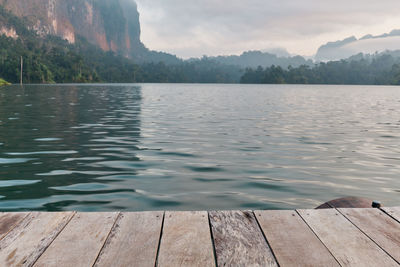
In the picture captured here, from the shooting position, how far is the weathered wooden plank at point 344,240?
2961 mm

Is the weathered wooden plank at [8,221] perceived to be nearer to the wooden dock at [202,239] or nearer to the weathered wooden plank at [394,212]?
the wooden dock at [202,239]

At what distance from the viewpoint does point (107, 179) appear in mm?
8023

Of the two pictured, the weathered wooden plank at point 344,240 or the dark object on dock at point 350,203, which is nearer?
the weathered wooden plank at point 344,240

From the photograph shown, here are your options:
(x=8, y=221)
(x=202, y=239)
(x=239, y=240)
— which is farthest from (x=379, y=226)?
(x=8, y=221)

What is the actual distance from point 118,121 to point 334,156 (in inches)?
490

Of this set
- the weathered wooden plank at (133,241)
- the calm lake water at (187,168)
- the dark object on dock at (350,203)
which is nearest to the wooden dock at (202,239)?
the weathered wooden plank at (133,241)

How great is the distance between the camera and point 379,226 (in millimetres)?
3688

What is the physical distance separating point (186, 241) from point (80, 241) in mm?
A: 984

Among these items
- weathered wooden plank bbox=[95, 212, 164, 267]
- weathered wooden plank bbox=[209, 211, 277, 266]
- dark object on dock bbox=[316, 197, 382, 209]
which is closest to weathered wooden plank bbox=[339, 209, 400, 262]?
dark object on dock bbox=[316, 197, 382, 209]

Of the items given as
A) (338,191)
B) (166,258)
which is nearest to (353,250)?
(166,258)

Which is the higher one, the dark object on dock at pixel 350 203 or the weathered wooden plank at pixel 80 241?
the weathered wooden plank at pixel 80 241

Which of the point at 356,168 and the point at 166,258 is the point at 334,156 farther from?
the point at 166,258

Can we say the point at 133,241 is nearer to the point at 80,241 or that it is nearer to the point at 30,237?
the point at 80,241

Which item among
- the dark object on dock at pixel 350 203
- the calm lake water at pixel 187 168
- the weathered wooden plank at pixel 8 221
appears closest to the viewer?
the weathered wooden plank at pixel 8 221
